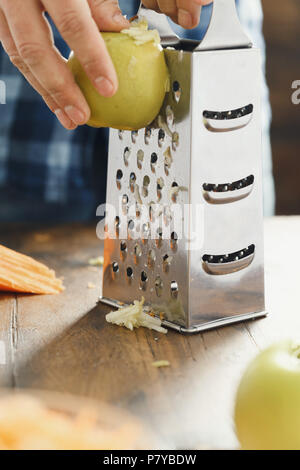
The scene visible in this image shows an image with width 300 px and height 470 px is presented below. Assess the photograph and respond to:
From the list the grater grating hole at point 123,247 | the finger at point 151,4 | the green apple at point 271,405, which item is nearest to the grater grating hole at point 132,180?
the grater grating hole at point 123,247

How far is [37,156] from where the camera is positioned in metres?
1.98

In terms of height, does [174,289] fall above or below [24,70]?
below

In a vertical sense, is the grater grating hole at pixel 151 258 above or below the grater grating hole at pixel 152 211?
below

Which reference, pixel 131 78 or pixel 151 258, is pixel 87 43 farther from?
pixel 151 258

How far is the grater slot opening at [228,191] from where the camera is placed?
112 centimetres

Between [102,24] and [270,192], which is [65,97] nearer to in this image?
[102,24]

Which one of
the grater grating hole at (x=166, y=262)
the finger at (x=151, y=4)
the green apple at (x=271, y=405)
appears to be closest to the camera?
the green apple at (x=271, y=405)

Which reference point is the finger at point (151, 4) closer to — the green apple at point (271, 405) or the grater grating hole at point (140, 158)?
the grater grating hole at point (140, 158)

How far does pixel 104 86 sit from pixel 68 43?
0.29 feet

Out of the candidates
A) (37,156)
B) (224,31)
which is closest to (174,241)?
(224,31)

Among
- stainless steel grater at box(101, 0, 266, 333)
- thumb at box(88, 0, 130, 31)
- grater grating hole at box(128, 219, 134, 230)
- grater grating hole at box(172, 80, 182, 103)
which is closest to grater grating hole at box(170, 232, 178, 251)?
stainless steel grater at box(101, 0, 266, 333)

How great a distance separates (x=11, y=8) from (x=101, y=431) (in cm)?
64

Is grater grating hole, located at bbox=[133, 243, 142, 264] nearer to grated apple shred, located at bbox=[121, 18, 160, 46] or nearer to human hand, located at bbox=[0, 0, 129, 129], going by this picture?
human hand, located at bbox=[0, 0, 129, 129]

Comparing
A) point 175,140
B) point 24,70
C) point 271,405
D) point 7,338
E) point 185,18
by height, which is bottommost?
point 271,405
